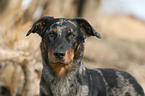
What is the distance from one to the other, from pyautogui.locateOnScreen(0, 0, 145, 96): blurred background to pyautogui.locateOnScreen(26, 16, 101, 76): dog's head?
5.43 feet

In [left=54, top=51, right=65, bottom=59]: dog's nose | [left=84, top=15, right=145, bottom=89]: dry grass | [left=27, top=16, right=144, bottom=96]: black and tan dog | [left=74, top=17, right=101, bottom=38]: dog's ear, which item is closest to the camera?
[left=54, top=51, right=65, bottom=59]: dog's nose

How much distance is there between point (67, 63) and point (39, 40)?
9.29ft

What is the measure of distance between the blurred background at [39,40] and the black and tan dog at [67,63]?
5.44ft

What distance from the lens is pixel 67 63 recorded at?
10.2ft

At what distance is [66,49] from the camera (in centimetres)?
299

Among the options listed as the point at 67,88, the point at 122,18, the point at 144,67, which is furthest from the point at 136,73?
the point at 122,18

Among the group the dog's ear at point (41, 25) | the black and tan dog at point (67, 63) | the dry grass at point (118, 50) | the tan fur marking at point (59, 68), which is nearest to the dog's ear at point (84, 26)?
the black and tan dog at point (67, 63)

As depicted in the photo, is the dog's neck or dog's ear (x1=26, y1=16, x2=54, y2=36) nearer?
the dog's neck

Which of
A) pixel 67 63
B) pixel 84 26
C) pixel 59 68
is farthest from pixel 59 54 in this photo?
pixel 84 26

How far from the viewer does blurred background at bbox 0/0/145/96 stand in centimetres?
510

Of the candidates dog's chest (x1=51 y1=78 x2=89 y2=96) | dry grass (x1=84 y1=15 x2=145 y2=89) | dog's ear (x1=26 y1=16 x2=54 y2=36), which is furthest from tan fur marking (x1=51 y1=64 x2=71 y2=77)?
dry grass (x1=84 y1=15 x2=145 y2=89)

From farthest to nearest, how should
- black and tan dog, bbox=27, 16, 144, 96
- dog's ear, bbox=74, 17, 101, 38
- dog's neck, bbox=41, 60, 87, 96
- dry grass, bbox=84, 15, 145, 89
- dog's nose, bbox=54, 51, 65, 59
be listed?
dry grass, bbox=84, 15, 145, 89 < dog's ear, bbox=74, 17, 101, 38 < dog's neck, bbox=41, 60, 87, 96 < black and tan dog, bbox=27, 16, 144, 96 < dog's nose, bbox=54, 51, 65, 59

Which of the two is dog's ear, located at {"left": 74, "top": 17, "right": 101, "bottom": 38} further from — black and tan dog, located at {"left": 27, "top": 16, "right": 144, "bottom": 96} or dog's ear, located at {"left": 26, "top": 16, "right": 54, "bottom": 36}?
dog's ear, located at {"left": 26, "top": 16, "right": 54, "bottom": 36}

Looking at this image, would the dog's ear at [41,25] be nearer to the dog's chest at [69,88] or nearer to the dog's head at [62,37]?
the dog's head at [62,37]
